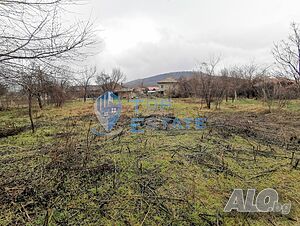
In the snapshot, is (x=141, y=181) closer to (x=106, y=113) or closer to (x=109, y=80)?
(x=106, y=113)

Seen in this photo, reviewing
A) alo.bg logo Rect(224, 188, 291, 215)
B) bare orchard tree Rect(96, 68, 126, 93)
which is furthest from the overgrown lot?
bare orchard tree Rect(96, 68, 126, 93)

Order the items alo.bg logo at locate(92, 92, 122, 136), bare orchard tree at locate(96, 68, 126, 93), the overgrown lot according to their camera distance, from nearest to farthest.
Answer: the overgrown lot
alo.bg logo at locate(92, 92, 122, 136)
bare orchard tree at locate(96, 68, 126, 93)

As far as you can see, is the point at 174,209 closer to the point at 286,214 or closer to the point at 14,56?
the point at 286,214

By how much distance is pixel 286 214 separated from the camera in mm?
2145

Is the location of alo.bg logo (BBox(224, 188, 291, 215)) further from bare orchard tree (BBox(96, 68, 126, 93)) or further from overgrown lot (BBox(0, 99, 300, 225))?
bare orchard tree (BBox(96, 68, 126, 93))

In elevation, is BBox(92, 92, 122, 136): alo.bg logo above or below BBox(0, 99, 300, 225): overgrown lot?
above

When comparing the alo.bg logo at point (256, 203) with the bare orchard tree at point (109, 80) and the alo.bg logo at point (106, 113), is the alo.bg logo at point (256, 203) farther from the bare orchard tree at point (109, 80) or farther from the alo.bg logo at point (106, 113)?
the bare orchard tree at point (109, 80)

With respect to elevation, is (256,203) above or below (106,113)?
below

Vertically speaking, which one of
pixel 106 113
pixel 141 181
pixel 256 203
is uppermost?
pixel 106 113

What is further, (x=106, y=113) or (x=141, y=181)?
(x=106, y=113)

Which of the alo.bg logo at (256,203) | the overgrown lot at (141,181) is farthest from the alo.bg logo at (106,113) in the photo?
the alo.bg logo at (256,203)

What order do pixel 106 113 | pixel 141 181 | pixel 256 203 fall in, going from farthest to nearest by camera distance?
pixel 106 113 < pixel 141 181 < pixel 256 203

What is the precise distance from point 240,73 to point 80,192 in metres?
34.7

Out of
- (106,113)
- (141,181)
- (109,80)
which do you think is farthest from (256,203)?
(109,80)
